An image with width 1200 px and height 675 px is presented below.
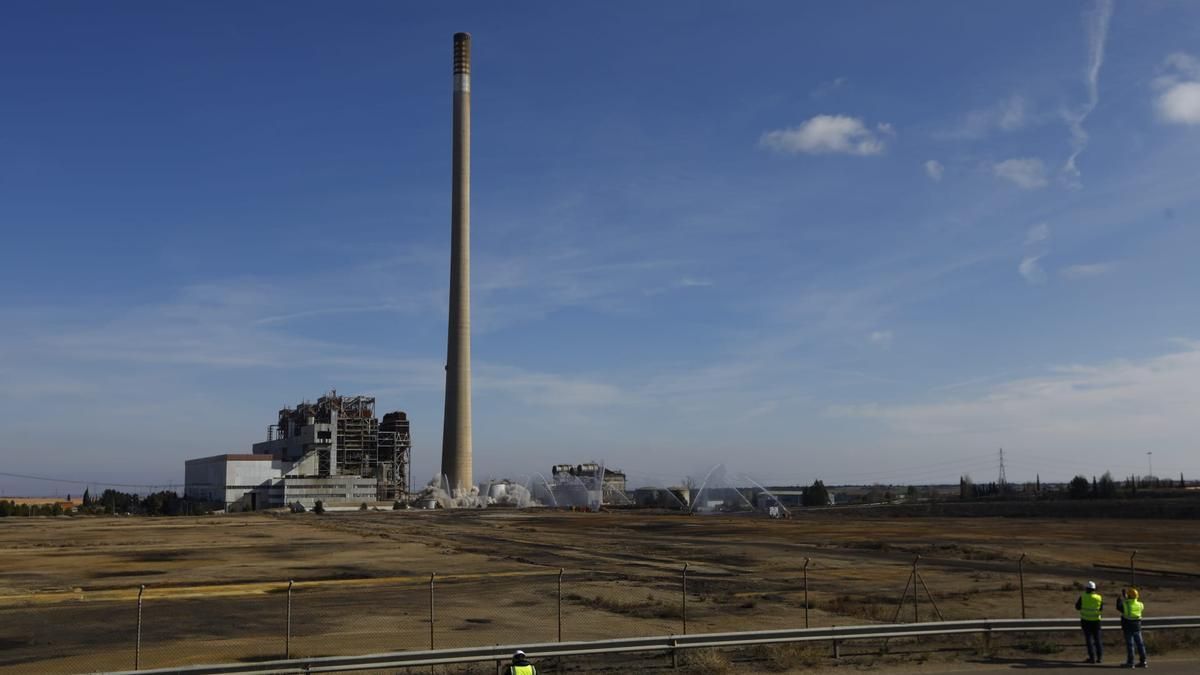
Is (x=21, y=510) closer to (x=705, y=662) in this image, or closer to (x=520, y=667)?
(x=705, y=662)

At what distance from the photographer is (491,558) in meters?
51.1

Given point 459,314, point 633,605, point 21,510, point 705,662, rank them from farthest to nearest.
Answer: point 459,314 < point 21,510 < point 633,605 < point 705,662

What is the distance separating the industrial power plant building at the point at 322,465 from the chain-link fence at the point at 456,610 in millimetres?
136887

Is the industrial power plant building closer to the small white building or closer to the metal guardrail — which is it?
the small white building

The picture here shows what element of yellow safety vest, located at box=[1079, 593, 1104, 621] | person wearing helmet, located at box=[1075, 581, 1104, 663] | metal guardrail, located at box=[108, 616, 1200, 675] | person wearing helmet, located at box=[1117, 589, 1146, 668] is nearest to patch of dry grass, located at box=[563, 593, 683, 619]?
metal guardrail, located at box=[108, 616, 1200, 675]

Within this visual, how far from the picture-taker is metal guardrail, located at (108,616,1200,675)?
57.6 feet

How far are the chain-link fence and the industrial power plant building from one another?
136887 millimetres

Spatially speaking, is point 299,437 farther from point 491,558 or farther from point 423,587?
point 423,587

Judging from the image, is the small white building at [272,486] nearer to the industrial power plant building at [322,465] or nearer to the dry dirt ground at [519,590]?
the industrial power plant building at [322,465]

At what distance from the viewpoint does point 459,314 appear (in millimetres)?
150125

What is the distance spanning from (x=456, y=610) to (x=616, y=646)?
11325 mm

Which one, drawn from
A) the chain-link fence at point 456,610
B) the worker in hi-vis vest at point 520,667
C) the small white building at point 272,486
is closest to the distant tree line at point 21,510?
the small white building at point 272,486

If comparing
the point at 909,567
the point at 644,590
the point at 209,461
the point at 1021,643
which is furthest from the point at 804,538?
the point at 209,461

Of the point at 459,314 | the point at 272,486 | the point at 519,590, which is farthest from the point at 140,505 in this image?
the point at 519,590
